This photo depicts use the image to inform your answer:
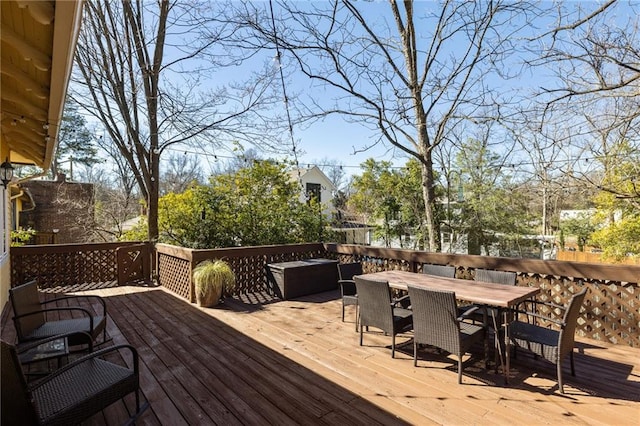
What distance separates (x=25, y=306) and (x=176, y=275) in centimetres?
A: 313

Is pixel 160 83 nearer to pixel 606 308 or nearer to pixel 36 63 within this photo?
pixel 36 63

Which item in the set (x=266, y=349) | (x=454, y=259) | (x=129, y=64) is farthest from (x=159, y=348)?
(x=129, y=64)

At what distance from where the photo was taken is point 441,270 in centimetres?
442

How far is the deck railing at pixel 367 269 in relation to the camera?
370 centimetres

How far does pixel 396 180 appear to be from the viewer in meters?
13.4

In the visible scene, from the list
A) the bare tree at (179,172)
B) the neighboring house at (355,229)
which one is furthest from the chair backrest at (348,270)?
the bare tree at (179,172)

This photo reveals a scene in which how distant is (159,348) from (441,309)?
2998 millimetres

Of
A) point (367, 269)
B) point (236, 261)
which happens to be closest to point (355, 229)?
point (367, 269)

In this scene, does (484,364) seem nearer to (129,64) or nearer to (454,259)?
(454,259)

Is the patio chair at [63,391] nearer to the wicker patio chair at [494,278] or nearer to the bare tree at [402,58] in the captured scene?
the wicker patio chair at [494,278]

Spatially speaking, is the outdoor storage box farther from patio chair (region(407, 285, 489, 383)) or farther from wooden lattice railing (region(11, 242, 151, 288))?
wooden lattice railing (region(11, 242, 151, 288))

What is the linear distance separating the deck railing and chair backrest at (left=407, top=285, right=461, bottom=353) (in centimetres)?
208

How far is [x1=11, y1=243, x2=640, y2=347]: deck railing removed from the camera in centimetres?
370

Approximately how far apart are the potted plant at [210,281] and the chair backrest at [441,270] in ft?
10.3
